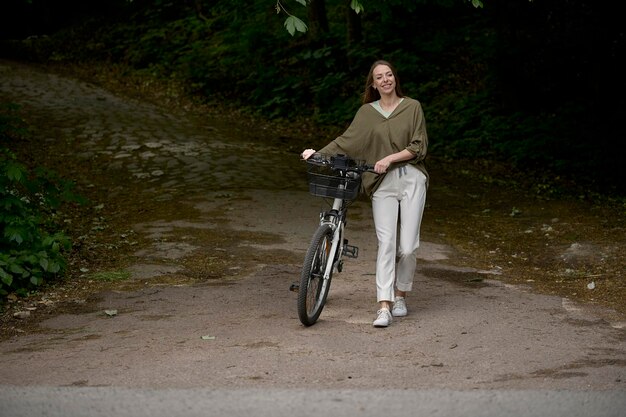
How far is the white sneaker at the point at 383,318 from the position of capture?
6.70 metres

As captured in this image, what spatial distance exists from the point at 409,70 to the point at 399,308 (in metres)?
14.4

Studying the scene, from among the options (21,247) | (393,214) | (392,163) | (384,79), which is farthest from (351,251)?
(21,247)

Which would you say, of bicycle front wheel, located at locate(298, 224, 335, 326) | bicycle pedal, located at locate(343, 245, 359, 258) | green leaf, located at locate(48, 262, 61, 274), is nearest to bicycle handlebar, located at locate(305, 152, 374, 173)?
bicycle front wheel, located at locate(298, 224, 335, 326)

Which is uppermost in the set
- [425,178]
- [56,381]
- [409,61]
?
[409,61]

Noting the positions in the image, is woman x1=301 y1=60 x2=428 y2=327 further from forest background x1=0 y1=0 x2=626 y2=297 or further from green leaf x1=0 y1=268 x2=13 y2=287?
forest background x1=0 y1=0 x2=626 y2=297

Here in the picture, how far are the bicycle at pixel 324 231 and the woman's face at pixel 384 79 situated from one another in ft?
2.08

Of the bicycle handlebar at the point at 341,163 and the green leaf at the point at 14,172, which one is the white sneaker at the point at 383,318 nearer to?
the bicycle handlebar at the point at 341,163

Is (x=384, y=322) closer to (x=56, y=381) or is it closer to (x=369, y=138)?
(x=369, y=138)

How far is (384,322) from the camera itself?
22.0 feet

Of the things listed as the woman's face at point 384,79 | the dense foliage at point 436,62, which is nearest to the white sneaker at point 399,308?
the woman's face at point 384,79

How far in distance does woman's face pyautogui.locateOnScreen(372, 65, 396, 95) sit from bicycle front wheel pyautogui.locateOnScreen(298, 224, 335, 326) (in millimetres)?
1149

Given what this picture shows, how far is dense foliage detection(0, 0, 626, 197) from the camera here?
16.5 meters

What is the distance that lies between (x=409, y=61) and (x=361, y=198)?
27.9ft

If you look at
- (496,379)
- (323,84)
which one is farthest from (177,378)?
(323,84)
